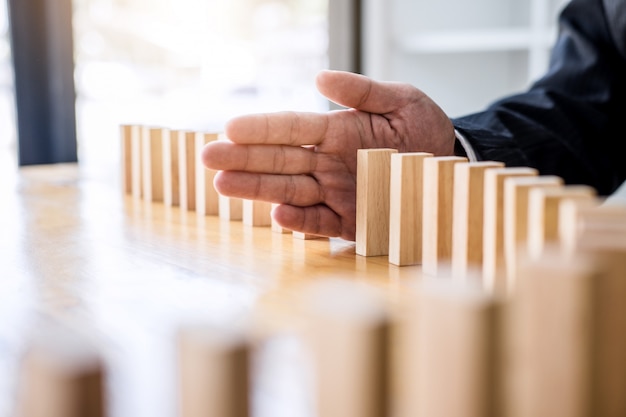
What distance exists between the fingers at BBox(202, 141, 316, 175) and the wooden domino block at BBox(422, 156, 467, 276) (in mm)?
206

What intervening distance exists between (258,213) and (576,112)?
60 centimetres

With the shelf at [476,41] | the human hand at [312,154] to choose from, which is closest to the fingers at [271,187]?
the human hand at [312,154]

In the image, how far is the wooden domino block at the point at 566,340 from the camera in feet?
0.97

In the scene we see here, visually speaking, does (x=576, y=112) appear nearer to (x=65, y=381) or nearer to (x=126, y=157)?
(x=126, y=157)

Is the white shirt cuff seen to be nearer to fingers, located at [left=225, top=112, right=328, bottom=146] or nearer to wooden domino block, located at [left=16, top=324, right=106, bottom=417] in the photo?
fingers, located at [left=225, top=112, right=328, bottom=146]

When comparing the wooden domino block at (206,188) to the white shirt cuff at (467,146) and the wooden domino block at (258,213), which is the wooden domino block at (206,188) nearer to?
the wooden domino block at (258,213)

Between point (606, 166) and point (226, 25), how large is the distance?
1.65 meters

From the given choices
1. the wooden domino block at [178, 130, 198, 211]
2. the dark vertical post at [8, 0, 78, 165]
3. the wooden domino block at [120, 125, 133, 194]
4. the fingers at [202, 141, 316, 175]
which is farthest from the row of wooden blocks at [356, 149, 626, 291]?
the dark vertical post at [8, 0, 78, 165]

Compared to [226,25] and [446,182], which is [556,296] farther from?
[226,25]

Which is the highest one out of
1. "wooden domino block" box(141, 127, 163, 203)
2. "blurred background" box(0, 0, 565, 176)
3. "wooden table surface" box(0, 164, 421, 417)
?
"blurred background" box(0, 0, 565, 176)

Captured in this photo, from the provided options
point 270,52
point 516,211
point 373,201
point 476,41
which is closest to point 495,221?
point 516,211

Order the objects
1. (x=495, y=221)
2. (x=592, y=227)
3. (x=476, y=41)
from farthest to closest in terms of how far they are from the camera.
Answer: (x=476, y=41)
(x=495, y=221)
(x=592, y=227)

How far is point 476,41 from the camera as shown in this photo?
2.38m

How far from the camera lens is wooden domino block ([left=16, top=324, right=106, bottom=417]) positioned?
0.27 metres
